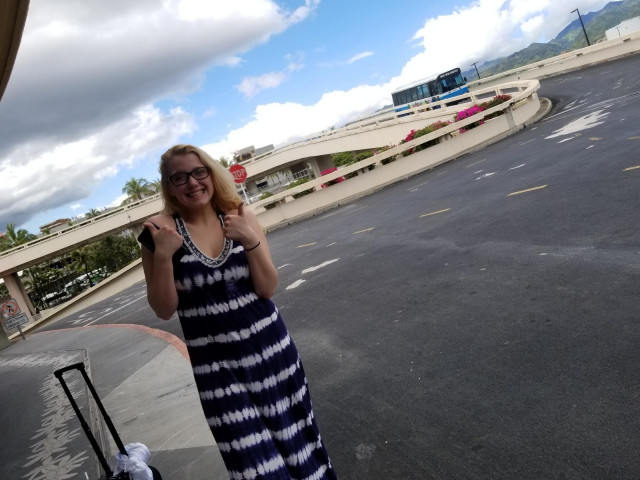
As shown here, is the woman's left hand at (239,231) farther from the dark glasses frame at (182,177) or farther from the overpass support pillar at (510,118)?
the overpass support pillar at (510,118)

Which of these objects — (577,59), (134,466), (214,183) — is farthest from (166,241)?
(577,59)

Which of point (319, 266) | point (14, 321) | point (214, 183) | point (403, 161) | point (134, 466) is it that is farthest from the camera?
point (403, 161)

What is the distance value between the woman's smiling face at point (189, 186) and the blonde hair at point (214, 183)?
0.03 m

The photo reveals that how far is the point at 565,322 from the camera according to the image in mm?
4254

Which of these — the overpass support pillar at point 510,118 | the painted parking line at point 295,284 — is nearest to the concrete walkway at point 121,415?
the painted parking line at point 295,284

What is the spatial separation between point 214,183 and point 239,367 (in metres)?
0.99

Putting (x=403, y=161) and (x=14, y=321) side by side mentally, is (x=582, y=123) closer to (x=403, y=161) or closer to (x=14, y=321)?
(x=403, y=161)

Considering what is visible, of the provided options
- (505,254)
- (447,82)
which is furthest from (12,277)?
(505,254)

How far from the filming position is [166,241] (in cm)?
236

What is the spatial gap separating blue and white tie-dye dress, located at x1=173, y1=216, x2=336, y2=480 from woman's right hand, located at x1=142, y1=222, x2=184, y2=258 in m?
0.10

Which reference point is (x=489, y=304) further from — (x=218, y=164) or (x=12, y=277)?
(x=12, y=277)

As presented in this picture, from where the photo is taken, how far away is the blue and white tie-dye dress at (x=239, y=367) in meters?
2.38

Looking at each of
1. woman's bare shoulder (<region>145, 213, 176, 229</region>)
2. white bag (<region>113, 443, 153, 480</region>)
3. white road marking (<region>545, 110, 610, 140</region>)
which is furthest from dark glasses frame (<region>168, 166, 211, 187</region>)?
white road marking (<region>545, 110, 610, 140</region>)

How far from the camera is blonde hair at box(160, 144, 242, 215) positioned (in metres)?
2.60
